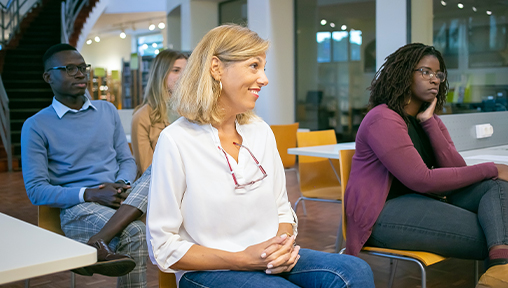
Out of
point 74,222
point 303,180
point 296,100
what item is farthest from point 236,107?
point 296,100

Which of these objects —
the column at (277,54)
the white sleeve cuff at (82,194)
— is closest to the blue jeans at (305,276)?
the white sleeve cuff at (82,194)

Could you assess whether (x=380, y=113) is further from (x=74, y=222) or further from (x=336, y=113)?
(x=336, y=113)

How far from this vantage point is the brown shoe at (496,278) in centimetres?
167

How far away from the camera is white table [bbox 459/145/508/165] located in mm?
2611

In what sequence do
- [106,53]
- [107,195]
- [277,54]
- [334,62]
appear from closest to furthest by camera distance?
[107,195]
[334,62]
[277,54]
[106,53]

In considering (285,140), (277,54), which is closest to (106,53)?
(277,54)

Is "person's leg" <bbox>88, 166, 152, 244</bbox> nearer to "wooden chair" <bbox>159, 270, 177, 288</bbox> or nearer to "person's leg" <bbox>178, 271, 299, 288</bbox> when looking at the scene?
"wooden chair" <bbox>159, 270, 177, 288</bbox>

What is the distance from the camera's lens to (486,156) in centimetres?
283

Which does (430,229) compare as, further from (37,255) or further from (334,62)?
(334,62)

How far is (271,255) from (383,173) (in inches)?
35.3

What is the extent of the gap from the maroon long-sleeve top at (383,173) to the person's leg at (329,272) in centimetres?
60

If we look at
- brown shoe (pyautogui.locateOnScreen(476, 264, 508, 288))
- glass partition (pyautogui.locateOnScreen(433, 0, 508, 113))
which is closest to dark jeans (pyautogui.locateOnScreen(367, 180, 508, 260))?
brown shoe (pyautogui.locateOnScreen(476, 264, 508, 288))

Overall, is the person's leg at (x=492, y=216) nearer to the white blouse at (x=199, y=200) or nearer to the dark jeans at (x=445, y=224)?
the dark jeans at (x=445, y=224)

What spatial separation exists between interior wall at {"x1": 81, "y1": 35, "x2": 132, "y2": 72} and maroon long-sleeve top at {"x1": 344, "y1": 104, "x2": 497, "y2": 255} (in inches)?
747
